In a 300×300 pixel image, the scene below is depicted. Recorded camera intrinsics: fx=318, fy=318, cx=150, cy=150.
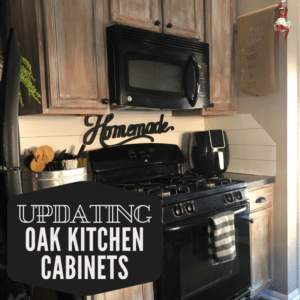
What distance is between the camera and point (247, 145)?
8.11 ft

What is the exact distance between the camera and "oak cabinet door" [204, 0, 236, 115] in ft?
7.43

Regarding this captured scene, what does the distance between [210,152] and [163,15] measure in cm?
100

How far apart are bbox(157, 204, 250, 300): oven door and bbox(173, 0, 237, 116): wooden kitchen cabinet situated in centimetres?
78

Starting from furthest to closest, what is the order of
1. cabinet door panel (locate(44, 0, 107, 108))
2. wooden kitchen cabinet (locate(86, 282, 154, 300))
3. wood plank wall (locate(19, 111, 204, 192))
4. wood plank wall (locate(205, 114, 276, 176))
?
wood plank wall (locate(205, 114, 276, 176)) < wood plank wall (locate(19, 111, 204, 192)) < cabinet door panel (locate(44, 0, 107, 108)) < wooden kitchen cabinet (locate(86, 282, 154, 300))

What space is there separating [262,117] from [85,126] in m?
1.28

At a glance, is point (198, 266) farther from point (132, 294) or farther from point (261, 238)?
point (261, 238)

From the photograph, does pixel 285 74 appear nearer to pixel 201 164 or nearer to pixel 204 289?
pixel 201 164

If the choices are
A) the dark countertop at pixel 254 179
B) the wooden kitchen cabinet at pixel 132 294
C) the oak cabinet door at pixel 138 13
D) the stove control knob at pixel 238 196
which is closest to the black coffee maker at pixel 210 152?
the dark countertop at pixel 254 179

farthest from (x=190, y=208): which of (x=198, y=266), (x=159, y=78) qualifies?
(x=159, y=78)

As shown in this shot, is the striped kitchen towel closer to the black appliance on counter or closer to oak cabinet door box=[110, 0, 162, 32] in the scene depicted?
the black appliance on counter

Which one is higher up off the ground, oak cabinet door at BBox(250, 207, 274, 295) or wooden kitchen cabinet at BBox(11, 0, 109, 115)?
wooden kitchen cabinet at BBox(11, 0, 109, 115)

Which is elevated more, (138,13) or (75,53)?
(138,13)

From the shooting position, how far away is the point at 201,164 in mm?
2369

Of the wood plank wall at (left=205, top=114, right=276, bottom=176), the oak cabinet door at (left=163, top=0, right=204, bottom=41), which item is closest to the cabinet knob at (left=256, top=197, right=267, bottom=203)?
the wood plank wall at (left=205, top=114, right=276, bottom=176)
